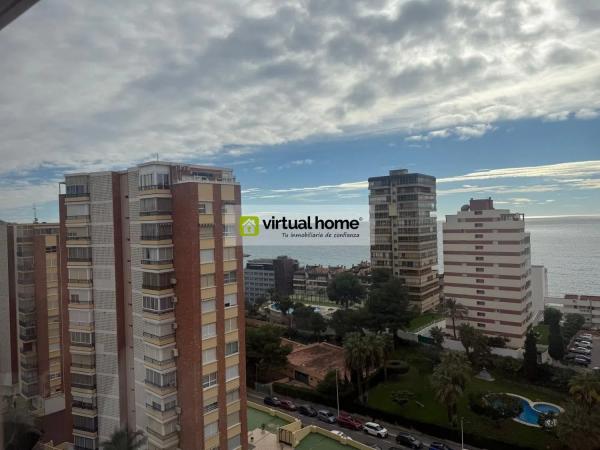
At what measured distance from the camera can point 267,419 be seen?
5141mm

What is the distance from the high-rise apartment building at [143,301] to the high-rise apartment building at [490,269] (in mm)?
7275

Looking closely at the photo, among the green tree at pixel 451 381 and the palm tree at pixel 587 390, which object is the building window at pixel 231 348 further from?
the palm tree at pixel 587 390

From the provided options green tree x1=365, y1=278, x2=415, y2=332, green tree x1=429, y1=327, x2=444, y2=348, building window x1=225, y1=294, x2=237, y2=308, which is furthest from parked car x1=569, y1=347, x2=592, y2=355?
building window x1=225, y1=294, x2=237, y2=308

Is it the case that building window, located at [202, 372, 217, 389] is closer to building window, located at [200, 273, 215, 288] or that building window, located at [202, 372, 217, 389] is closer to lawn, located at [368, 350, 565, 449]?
building window, located at [200, 273, 215, 288]

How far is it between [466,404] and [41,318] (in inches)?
217

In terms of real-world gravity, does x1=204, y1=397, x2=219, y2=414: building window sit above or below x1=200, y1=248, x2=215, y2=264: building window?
below

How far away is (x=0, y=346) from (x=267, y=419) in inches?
177

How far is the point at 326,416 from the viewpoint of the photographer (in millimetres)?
6219

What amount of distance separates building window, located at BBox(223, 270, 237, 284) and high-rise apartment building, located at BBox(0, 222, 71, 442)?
1251 millimetres

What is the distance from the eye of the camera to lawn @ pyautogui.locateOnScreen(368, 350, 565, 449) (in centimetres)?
523

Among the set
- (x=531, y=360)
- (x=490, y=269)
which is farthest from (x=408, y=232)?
(x=531, y=360)

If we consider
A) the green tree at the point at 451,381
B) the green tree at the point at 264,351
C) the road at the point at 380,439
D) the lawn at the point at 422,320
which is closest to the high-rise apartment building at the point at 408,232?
the lawn at the point at 422,320

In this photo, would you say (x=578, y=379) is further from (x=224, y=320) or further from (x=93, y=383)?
(x=93, y=383)

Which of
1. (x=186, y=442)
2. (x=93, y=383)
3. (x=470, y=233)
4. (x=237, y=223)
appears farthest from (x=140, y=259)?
(x=470, y=233)
